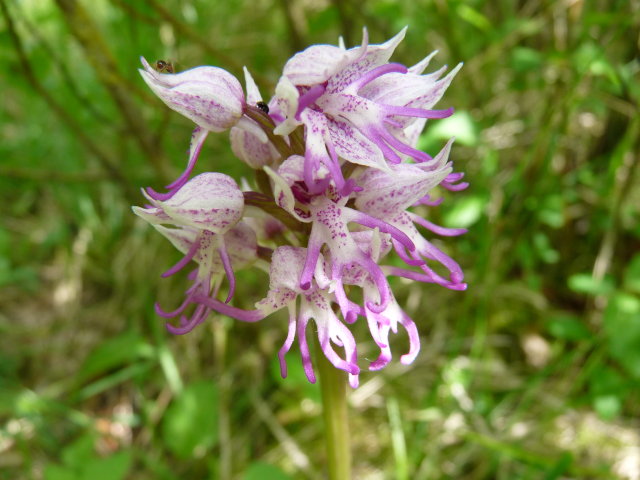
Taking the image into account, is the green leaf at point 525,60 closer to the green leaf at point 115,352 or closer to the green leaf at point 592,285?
the green leaf at point 592,285

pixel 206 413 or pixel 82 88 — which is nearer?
pixel 206 413

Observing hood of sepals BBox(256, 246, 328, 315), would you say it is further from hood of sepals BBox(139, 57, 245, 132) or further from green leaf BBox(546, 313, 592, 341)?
green leaf BBox(546, 313, 592, 341)

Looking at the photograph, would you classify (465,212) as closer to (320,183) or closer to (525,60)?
(525,60)

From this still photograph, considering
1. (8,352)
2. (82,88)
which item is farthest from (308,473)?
(82,88)

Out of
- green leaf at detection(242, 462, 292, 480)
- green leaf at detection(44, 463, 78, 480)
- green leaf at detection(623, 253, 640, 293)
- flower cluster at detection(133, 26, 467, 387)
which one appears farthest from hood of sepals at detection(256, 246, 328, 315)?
green leaf at detection(623, 253, 640, 293)

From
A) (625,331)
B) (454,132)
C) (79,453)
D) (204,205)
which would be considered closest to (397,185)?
(204,205)

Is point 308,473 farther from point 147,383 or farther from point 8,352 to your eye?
point 8,352
